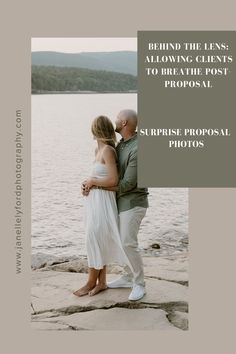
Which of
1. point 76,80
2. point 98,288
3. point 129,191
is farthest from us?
point 76,80

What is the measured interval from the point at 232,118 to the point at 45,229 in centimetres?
239

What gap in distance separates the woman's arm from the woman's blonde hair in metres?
0.10

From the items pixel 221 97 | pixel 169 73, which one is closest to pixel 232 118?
pixel 221 97

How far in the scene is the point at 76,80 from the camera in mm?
8875

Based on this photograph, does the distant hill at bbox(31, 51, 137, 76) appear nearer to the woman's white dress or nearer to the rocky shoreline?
the woman's white dress

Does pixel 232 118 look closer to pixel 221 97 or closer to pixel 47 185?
pixel 221 97

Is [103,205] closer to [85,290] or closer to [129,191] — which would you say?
[129,191]

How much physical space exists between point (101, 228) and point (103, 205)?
9.2 inches

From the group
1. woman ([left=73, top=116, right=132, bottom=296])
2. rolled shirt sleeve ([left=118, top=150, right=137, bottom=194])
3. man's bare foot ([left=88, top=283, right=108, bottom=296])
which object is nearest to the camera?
rolled shirt sleeve ([left=118, top=150, right=137, bottom=194])

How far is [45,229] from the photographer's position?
8688mm

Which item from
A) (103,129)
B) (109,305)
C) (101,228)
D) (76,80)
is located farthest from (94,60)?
(109,305)

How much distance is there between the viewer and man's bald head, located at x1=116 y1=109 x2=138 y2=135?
25.9 ft

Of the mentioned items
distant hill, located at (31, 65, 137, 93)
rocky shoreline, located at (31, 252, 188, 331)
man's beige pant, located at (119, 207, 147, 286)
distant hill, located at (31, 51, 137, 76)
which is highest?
distant hill, located at (31, 51, 137, 76)

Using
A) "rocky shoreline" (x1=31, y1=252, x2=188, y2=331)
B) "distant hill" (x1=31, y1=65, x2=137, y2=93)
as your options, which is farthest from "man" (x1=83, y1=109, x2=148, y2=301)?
"distant hill" (x1=31, y1=65, x2=137, y2=93)
